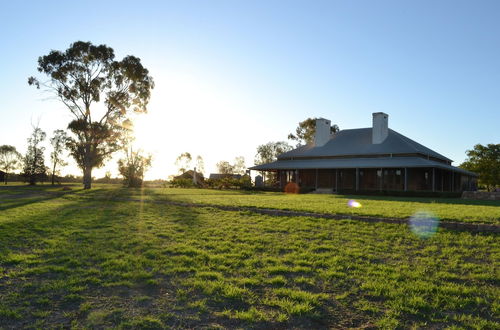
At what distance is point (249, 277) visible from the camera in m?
5.59

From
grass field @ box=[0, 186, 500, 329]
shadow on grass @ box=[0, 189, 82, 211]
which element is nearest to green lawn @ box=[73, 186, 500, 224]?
grass field @ box=[0, 186, 500, 329]

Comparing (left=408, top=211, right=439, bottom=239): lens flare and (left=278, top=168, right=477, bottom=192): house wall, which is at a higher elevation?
(left=278, top=168, right=477, bottom=192): house wall

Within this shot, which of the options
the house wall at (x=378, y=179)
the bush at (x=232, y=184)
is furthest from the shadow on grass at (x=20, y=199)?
the house wall at (x=378, y=179)

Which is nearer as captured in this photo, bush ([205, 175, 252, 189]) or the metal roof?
the metal roof

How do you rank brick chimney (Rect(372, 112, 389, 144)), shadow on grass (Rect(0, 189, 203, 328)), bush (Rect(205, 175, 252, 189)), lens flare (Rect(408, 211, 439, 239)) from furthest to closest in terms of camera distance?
bush (Rect(205, 175, 252, 189))
brick chimney (Rect(372, 112, 389, 144))
lens flare (Rect(408, 211, 439, 239))
shadow on grass (Rect(0, 189, 203, 328))

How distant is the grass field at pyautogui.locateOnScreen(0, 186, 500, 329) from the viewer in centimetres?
417

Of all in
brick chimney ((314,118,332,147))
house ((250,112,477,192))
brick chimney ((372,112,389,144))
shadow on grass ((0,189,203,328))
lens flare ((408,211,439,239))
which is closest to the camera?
shadow on grass ((0,189,203,328))

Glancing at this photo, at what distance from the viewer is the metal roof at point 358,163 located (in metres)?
28.4

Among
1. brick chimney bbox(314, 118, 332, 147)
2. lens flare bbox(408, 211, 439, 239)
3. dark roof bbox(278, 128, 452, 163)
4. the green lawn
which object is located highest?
brick chimney bbox(314, 118, 332, 147)

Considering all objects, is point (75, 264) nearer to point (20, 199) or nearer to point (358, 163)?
point (20, 199)

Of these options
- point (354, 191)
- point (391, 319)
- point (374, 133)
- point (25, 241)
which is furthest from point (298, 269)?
point (374, 133)

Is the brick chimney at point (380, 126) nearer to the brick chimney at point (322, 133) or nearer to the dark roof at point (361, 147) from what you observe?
the dark roof at point (361, 147)

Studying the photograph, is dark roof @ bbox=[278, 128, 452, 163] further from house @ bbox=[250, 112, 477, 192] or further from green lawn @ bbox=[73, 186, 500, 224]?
green lawn @ bbox=[73, 186, 500, 224]

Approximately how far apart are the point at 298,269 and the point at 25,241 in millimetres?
6512
